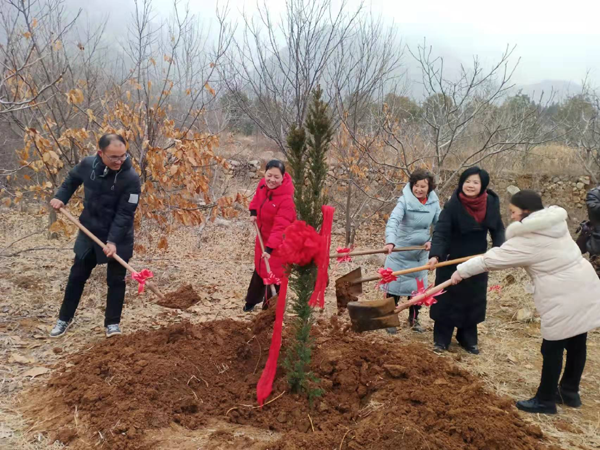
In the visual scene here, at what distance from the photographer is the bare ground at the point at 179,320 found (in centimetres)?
274

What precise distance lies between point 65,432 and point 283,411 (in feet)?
4.19

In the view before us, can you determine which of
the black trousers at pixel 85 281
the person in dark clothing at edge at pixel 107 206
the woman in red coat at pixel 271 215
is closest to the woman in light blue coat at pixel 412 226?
the woman in red coat at pixel 271 215

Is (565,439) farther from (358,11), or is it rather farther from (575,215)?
(575,215)

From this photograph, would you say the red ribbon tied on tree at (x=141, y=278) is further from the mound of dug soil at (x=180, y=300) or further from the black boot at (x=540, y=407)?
the black boot at (x=540, y=407)

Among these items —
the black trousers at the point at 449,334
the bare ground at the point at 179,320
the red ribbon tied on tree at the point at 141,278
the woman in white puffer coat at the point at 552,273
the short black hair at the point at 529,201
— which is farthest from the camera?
the black trousers at the point at 449,334

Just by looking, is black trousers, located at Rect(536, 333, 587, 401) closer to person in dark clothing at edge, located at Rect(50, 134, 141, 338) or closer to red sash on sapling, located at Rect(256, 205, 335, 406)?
red sash on sapling, located at Rect(256, 205, 335, 406)

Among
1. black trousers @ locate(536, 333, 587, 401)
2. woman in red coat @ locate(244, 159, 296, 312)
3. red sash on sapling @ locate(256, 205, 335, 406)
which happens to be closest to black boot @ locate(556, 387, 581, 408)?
black trousers @ locate(536, 333, 587, 401)

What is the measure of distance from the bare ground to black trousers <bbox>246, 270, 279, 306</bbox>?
188 mm

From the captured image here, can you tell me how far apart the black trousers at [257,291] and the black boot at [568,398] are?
9.10 ft

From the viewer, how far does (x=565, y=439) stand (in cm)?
273

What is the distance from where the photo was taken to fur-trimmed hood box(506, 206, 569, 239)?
2.83 m

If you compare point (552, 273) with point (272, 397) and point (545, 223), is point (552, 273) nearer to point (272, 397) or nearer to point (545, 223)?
point (545, 223)

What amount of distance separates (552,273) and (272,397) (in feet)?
6.58

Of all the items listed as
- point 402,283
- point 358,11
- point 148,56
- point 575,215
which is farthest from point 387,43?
point 575,215
